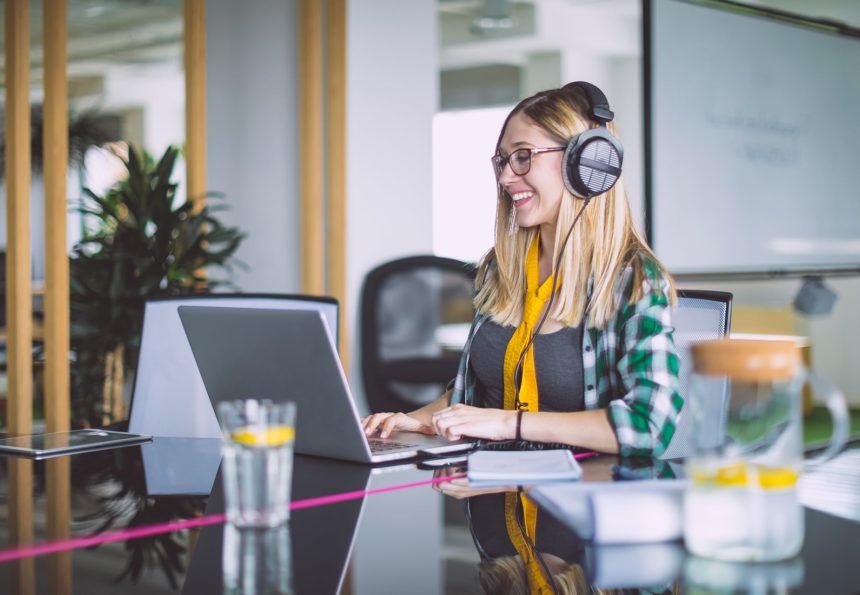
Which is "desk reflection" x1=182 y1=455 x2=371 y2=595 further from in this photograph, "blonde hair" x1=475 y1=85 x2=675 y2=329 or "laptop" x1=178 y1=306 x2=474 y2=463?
"blonde hair" x1=475 y1=85 x2=675 y2=329

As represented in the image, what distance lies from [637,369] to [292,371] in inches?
24.3

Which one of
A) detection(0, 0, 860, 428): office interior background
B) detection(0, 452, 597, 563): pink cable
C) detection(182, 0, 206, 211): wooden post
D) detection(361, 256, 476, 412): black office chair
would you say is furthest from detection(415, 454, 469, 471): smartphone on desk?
detection(182, 0, 206, 211): wooden post

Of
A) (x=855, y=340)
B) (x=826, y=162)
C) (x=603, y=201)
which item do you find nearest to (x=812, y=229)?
(x=826, y=162)

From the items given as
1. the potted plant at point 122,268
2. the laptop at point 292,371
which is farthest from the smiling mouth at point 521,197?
the potted plant at point 122,268

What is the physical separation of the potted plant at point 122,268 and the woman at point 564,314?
197 centimetres

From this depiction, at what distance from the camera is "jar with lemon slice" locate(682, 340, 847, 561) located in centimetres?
95

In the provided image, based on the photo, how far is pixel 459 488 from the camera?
134 centimetres

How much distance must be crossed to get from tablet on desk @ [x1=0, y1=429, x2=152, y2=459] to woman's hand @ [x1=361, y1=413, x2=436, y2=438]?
0.43 meters

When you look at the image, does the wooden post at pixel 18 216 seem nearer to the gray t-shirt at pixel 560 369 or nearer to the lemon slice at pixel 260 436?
the gray t-shirt at pixel 560 369

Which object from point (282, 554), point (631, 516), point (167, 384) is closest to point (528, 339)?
point (167, 384)

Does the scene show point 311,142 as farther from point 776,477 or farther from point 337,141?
point 776,477

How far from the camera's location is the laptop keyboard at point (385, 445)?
5.33 feet

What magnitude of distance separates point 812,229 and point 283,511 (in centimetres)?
476

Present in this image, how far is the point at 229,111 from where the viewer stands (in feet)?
14.9
